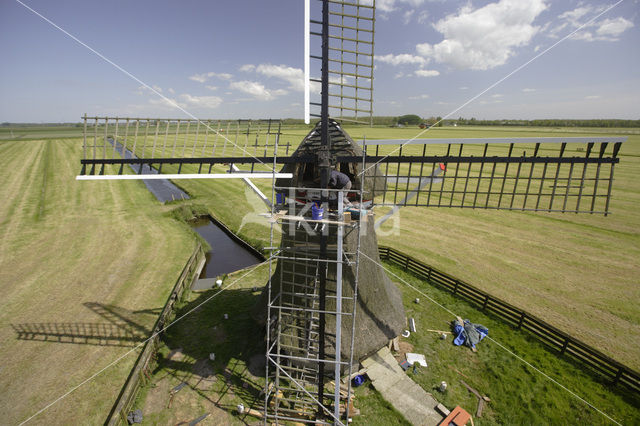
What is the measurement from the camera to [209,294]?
12656 millimetres

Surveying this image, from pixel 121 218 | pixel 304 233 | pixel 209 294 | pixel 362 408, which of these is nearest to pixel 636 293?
pixel 362 408

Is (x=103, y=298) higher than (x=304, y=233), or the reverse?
(x=304, y=233)

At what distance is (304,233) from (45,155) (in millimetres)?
58943

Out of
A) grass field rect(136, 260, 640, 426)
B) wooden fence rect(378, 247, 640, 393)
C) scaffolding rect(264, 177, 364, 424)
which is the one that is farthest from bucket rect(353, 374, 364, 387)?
wooden fence rect(378, 247, 640, 393)

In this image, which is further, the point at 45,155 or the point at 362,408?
the point at 45,155

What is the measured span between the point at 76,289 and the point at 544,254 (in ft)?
80.8

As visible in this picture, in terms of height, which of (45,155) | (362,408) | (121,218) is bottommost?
(362,408)

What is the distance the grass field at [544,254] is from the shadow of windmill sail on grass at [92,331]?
8.34 metres

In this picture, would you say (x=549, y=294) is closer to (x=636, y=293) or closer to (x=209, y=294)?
(x=636, y=293)

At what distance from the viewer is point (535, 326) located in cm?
990

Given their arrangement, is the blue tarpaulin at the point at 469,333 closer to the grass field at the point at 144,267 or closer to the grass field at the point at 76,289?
the grass field at the point at 144,267

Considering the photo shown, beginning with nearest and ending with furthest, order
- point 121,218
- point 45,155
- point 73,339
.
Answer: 1. point 73,339
2. point 121,218
3. point 45,155

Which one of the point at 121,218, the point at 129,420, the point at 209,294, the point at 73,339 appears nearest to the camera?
the point at 129,420

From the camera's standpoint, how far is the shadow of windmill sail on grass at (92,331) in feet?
31.3
